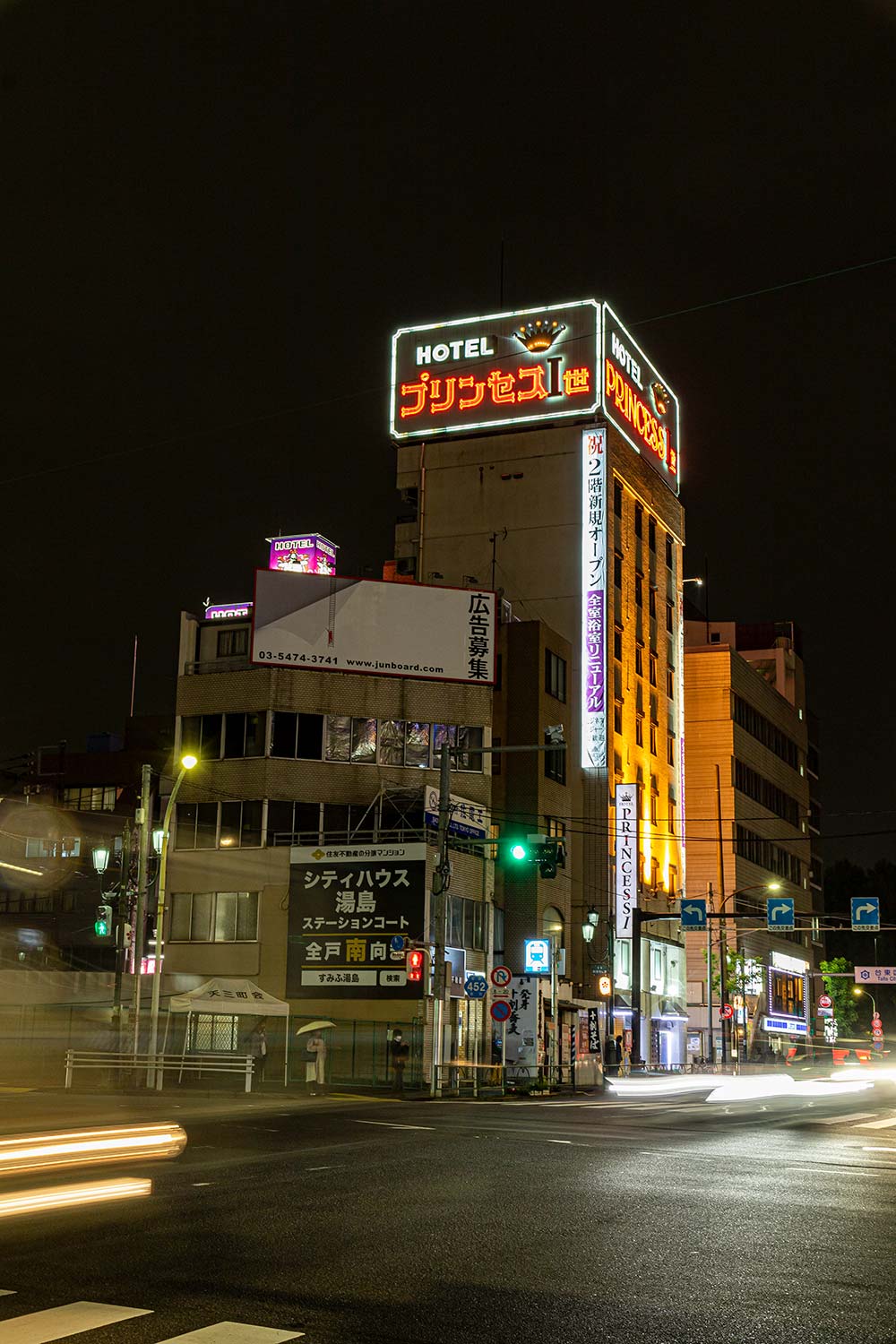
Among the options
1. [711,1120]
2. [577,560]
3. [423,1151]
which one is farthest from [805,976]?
[423,1151]

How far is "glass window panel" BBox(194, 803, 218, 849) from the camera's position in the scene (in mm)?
53719

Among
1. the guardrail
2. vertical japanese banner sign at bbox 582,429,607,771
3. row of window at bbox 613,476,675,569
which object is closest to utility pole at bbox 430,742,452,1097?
the guardrail

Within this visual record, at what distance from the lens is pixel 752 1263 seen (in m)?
10.5

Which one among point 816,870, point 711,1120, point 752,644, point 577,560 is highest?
point 752,644

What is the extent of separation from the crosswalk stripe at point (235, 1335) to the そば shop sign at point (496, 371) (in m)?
68.7

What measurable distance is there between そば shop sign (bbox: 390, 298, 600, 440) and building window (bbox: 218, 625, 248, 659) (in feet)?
80.9

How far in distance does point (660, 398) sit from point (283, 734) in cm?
4157

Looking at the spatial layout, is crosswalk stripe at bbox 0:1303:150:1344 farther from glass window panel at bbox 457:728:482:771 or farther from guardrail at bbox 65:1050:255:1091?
glass window panel at bbox 457:728:482:771

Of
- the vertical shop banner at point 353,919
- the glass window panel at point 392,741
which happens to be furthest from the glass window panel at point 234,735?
the vertical shop banner at point 353,919

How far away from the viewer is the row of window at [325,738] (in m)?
54.4

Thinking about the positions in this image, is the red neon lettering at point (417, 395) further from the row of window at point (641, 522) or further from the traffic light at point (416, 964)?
the traffic light at point (416, 964)

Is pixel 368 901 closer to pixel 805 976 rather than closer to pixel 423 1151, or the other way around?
pixel 423 1151

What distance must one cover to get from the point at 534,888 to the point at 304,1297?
49691 mm

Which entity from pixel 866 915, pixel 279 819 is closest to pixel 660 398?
pixel 866 915
